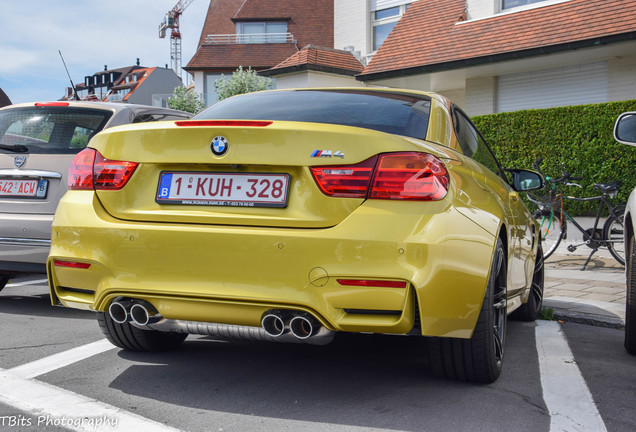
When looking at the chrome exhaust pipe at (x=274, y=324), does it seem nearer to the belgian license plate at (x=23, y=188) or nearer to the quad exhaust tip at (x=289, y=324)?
the quad exhaust tip at (x=289, y=324)

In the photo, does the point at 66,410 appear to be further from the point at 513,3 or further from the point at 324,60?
the point at 324,60

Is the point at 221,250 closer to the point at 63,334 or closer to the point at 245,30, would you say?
the point at 63,334

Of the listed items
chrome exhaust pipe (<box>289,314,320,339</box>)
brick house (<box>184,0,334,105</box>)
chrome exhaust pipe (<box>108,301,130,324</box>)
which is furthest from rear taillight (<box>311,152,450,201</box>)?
brick house (<box>184,0,334,105</box>)

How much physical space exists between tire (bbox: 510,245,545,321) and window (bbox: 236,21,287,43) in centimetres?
3812

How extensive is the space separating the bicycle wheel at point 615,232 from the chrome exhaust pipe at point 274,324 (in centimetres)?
747

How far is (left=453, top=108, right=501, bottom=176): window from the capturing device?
14.1ft

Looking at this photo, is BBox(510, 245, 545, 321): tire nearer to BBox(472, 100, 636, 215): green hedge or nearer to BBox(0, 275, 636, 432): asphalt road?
BBox(0, 275, 636, 432): asphalt road

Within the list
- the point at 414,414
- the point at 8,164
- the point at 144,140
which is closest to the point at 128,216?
the point at 144,140

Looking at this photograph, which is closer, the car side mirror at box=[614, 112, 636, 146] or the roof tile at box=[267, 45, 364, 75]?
the car side mirror at box=[614, 112, 636, 146]

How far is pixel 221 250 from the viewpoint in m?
3.27

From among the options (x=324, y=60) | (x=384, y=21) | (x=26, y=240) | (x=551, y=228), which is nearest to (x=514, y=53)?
(x=551, y=228)

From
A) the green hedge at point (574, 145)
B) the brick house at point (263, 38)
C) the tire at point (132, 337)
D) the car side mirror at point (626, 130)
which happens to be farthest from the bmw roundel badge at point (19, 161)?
the brick house at point (263, 38)

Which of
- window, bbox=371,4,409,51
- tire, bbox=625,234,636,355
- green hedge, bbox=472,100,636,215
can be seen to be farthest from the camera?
window, bbox=371,4,409,51

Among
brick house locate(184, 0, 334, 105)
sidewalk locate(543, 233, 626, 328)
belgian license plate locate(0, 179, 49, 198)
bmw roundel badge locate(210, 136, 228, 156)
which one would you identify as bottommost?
sidewalk locate(543, 233, 626, 328)
